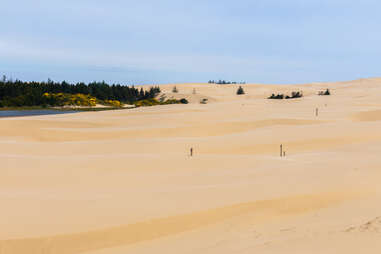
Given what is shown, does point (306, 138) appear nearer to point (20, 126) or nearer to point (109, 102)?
point (20, 126)

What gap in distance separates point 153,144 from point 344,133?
30.4ft

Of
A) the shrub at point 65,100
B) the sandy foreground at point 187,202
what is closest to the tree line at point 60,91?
the shrub at point 65,100

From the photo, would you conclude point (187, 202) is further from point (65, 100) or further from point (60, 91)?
point (60, 91)

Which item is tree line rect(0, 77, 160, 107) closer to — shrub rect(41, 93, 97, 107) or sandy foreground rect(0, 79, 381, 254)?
shrub rect(41, 93, 97, 107)

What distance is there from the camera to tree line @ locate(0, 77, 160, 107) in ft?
167

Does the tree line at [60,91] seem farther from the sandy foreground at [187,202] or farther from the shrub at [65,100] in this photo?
the sandy foreground at [187,202]

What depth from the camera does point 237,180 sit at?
30.3 ft

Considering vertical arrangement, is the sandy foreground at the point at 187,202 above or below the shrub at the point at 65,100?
below

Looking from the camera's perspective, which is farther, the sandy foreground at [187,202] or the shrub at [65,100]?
the shrub at [65,100]

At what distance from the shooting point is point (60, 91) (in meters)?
60.2

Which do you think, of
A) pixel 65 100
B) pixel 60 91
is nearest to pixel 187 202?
pixel 65 100

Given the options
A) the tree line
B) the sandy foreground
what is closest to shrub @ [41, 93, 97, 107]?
the tree line

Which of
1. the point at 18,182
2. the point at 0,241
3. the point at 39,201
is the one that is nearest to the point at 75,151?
the point at 18,182

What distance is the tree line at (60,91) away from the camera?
51.0 metres
